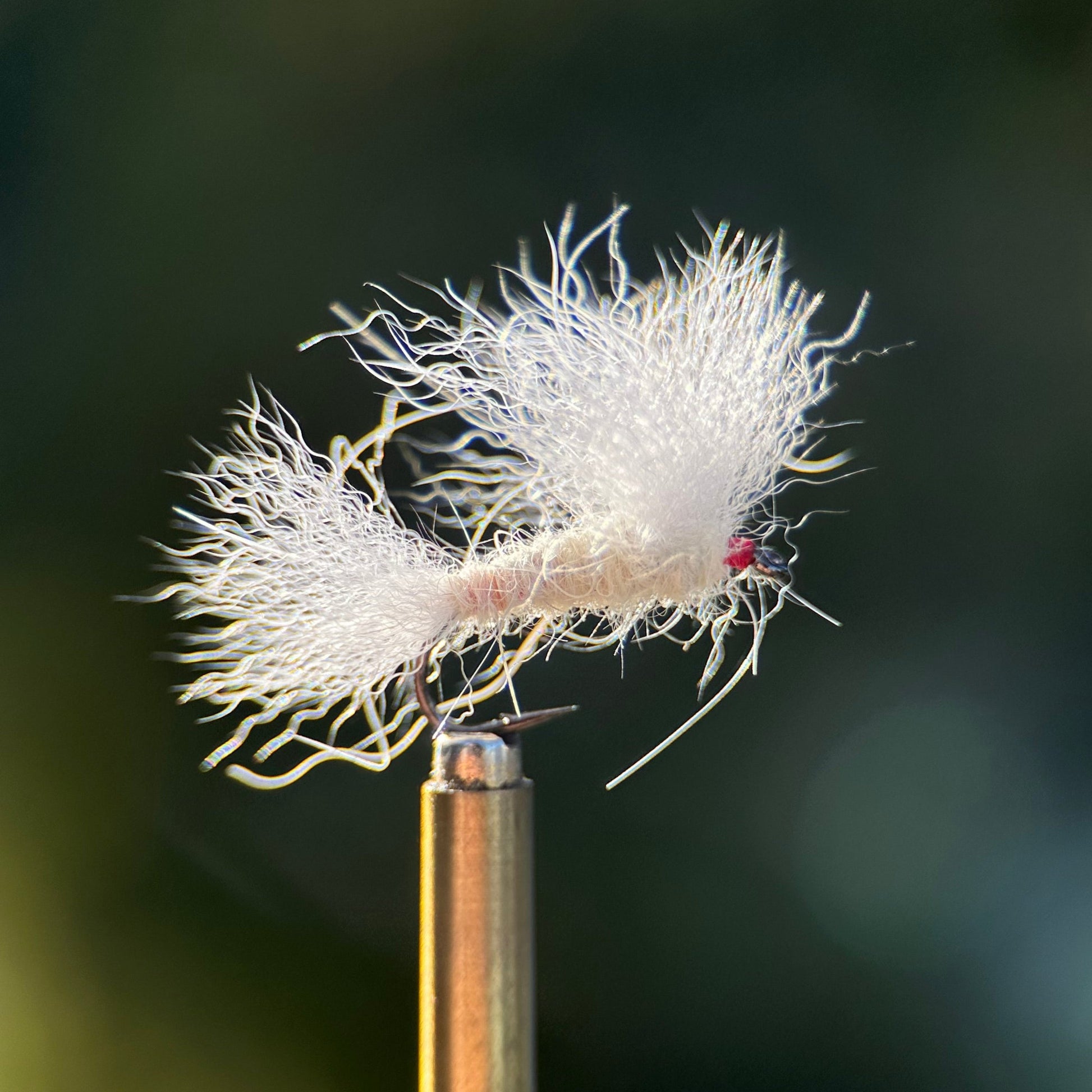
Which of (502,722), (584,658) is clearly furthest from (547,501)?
(584,658)

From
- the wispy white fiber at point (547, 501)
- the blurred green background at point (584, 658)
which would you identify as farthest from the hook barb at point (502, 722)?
the blurred green background at point (584, 658)

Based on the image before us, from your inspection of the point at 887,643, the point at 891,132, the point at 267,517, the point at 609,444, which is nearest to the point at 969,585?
the point at 887,643

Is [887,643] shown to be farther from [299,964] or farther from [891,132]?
[299,964]

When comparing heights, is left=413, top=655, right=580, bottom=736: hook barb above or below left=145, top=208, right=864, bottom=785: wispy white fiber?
below

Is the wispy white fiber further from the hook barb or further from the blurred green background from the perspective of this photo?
the blurred green background

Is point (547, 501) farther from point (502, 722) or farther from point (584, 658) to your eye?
point (584, 658)

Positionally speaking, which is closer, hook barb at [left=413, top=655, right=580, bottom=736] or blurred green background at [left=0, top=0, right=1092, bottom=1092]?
hook barb at [left=413, top=655, right=580, bottom=736]

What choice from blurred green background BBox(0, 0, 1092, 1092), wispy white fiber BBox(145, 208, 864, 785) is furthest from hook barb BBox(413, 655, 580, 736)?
blurred green background BBox(0, 0, 1092, 1092)
